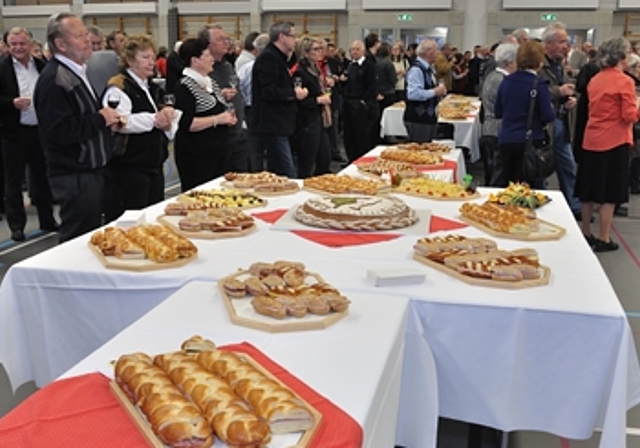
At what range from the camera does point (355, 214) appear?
256 centimetres

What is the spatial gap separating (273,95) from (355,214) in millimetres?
2179

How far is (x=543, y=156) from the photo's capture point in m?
4.38

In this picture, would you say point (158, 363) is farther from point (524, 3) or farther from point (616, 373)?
point (524, 3)

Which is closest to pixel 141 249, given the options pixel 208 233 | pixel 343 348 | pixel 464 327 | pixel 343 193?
pixel 208 233

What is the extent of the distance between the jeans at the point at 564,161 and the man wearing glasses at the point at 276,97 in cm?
203

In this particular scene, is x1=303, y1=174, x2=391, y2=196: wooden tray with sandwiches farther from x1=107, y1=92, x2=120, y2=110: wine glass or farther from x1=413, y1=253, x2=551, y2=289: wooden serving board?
x1=413, y1=253, x2=551, y2=289: wooden serving board

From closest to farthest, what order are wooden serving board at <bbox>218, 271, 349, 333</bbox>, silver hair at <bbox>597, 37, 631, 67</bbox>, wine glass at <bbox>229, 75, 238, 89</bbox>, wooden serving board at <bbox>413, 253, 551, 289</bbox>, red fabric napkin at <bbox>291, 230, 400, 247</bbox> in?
1. wooden serving board at <bbox>218, 271, 349, 333</bbox>
2. wooden serving board at <bbox>413, 253, 551, 289</bbox>
3. red fabric napkin at <bbox>291, 230, 400, 247</bbox>
4. silver hair at <bbox>597, 37, 631, 67</bbox>
5. wine glass at <bbox>229, 75, 238, 89</bbox>

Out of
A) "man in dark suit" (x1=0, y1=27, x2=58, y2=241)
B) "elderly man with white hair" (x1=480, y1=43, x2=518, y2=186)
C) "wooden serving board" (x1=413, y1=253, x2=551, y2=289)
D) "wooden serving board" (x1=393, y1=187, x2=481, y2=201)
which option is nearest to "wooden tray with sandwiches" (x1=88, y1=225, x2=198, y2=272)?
"wooden serving board" (x1=413, y1=253, x2=551, y2=289)

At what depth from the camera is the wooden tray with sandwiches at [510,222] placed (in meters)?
2.45

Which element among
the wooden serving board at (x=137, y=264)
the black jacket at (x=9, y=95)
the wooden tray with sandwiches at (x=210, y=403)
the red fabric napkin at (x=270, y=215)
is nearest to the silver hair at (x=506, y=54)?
the red fabric napkin at (x=270, y=215)

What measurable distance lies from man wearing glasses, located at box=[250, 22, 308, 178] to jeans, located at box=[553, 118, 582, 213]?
2029 mm

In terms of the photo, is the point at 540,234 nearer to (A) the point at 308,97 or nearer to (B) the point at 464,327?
(B) the point at 464,327

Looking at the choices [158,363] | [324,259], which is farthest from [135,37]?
[158,363]

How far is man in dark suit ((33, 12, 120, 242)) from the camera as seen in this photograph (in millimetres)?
2771
